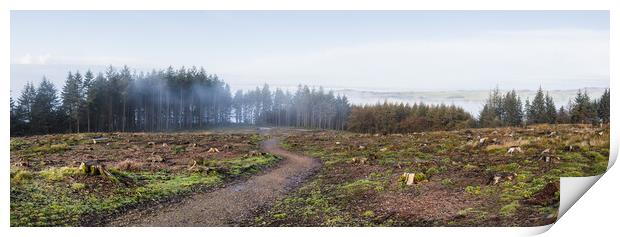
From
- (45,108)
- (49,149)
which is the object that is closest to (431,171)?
(49,149)

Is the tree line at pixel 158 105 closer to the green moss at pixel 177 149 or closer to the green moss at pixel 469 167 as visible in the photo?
the green moss at pixel 177 149

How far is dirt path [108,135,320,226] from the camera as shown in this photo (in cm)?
904

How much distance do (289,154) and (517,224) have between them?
4188 mm

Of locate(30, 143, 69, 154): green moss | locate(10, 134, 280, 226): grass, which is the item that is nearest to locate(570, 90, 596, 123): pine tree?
locate(10, 134, 280, 226): grass

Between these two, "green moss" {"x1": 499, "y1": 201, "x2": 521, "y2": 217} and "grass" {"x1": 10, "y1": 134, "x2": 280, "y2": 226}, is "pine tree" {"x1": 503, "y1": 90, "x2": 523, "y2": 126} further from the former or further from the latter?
"grass" {"x1": 10, "y1": 134, "x2": 280, "y2": 226}

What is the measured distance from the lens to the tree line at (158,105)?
913 cm

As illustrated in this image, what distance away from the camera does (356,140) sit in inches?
384

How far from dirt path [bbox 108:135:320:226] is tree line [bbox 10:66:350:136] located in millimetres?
782

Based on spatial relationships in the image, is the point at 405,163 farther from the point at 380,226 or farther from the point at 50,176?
the point at 50,176

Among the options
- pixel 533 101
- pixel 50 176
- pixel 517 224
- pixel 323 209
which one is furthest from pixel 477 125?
pixel 50 176

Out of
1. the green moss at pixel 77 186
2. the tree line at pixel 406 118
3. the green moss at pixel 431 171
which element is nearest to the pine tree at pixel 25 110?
the green moss at pixel 77 186

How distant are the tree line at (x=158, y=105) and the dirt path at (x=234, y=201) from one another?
782 mm

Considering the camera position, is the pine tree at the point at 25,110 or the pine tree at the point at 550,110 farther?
the pine tree at the point at 550,110

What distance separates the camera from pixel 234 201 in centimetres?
935
